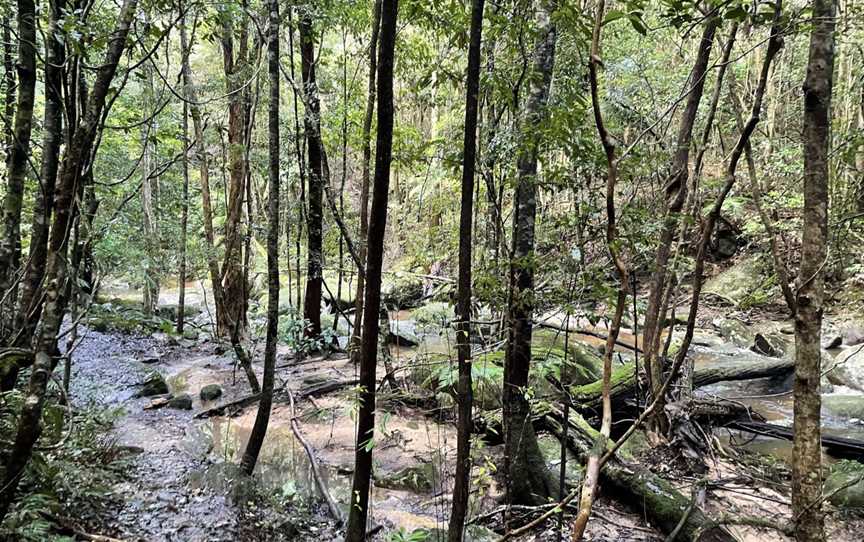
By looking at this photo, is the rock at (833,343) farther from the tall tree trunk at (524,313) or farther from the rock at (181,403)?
the rock at (181,403)

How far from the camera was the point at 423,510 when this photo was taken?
15.8 ft

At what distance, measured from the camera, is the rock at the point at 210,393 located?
8234mm

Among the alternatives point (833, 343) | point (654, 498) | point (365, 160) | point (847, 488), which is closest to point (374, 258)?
point (654, 498)

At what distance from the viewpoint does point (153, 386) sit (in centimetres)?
852

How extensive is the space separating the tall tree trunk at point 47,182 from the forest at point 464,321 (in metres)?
0.02

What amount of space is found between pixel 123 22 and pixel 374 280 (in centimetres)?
246

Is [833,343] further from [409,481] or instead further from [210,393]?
[210,393]

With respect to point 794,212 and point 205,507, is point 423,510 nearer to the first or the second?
point 205,507

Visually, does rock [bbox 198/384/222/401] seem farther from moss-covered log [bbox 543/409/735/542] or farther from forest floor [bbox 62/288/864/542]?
moss-covered log [bbox 543/409/735/542]

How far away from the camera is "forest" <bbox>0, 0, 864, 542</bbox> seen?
2881 millimetres

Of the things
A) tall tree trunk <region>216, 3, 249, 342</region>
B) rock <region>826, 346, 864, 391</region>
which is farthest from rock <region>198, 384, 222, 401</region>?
rock <region>826, 346, 864, 391</region>

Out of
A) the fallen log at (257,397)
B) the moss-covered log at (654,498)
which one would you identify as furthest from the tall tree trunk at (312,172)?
the moss-covered log at (654,498)

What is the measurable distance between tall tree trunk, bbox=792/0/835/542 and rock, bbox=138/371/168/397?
29.1 ft

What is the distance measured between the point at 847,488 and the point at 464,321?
15.4ft
